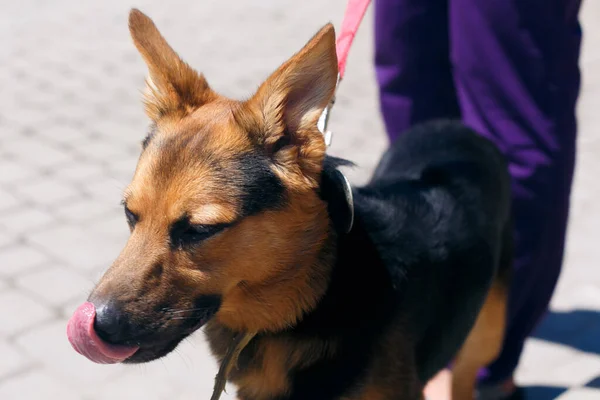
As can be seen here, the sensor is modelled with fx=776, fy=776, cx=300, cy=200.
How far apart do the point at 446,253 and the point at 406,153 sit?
68 centimetres

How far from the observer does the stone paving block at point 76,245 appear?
4879 mm

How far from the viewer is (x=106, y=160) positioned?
20.5 ft

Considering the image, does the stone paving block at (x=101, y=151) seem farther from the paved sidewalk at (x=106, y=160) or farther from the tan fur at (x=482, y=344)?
the tan fur at (x=482, y=344)

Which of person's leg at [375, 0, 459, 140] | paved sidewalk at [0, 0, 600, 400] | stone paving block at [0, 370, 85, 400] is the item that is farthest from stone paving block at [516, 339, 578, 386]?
stone paving block at [0, 370, 85, 400]

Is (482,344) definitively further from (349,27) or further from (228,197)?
(228,197)

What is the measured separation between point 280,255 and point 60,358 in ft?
6.58

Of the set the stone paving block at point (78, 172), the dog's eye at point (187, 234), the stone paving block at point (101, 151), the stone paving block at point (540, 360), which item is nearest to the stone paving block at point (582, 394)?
the stone paving block at point (540, 360)

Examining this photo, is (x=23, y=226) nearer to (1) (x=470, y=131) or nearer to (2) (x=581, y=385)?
(1) (x=470, y=131)

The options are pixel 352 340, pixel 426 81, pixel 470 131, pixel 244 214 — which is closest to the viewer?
pixel 244 214

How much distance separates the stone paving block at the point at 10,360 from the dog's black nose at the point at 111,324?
6.30 ft

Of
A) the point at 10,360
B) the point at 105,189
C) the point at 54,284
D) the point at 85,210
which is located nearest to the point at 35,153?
the point at 105,189

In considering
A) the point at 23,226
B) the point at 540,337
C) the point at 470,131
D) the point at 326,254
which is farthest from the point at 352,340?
the point at 23,226

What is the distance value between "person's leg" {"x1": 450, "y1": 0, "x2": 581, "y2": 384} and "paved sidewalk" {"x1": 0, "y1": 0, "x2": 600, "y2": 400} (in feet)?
2.08

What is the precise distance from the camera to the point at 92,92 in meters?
7.74
